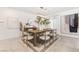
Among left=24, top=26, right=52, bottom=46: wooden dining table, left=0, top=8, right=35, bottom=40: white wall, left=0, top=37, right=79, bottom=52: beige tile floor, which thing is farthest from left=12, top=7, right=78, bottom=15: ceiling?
left=0, top=37, right=79, bottom=52: beige tile floor

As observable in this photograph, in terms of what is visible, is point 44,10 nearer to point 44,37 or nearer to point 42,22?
point 42,22

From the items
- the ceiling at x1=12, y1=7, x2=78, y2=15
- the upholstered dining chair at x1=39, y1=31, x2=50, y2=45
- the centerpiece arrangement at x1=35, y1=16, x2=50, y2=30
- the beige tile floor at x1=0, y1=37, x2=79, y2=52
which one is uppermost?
the ceiling at x1=12, y1=7, x2=78, y2=15

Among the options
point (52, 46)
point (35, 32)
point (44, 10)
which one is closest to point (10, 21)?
point (35, 32)

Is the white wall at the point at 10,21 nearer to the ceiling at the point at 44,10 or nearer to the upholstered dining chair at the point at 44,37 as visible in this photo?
the ceiling at the point at 44,10

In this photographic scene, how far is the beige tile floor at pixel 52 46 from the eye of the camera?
2.08 m

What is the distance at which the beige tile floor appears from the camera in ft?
6.82

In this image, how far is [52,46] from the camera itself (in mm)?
2107

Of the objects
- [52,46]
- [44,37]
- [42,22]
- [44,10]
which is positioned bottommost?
[52,46]

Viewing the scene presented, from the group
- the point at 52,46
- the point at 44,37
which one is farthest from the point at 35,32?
the point at 52,46

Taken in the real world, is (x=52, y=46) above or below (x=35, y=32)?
below

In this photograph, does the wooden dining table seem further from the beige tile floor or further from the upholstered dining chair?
the beige tile floor

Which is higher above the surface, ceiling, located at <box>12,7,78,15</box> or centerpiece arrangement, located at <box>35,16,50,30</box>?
ceiling, located at <box>12,7,78,15</box>
